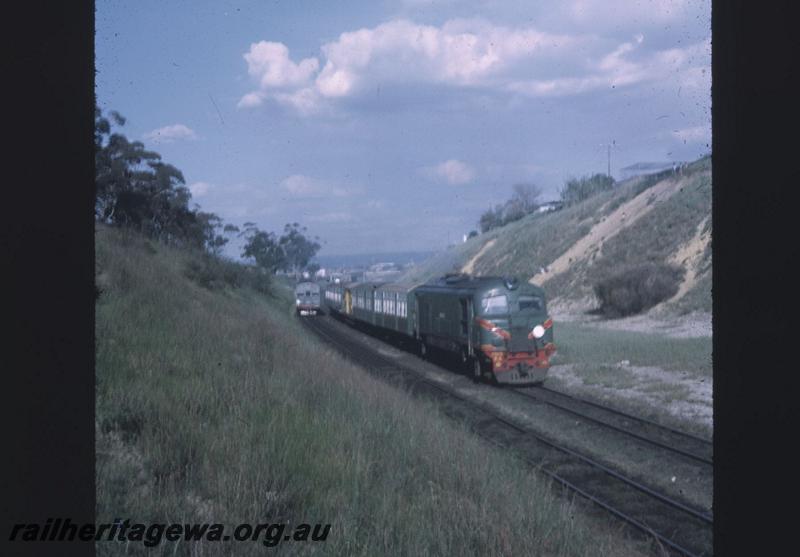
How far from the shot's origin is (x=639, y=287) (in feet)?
113

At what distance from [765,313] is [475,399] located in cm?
1552

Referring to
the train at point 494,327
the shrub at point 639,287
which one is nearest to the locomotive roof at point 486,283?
the train at point 494,327

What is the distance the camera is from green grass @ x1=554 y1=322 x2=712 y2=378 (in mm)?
19156

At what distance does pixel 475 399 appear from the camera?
56.1 feet

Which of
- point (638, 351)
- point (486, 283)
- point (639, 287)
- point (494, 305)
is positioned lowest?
point (638, 351)

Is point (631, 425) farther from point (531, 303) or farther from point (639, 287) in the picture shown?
point (639, 287)

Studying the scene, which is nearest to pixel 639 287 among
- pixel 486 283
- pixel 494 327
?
pixel 486 283

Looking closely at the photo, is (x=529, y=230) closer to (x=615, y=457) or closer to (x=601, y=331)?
(x=601, y=331)

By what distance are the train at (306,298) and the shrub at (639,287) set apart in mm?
27352

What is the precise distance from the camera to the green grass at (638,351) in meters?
19.2

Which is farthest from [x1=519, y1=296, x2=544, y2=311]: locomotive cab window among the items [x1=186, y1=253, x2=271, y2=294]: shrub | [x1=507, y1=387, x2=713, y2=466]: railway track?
[x1=186, y1=253, x2=271, y2=294]: shrub

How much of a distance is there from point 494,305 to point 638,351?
21.6ft
